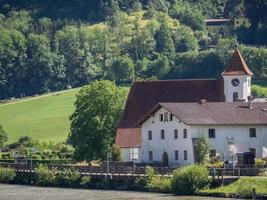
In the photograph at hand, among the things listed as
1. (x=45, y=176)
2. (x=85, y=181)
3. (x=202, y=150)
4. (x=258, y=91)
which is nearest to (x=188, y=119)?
(x=202, y=150)

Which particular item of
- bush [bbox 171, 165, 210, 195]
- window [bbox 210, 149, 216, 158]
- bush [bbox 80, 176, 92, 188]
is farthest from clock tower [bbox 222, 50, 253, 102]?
bush [bbox 171, 165, 210, 195]

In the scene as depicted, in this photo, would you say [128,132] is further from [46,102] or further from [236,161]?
[46,102]

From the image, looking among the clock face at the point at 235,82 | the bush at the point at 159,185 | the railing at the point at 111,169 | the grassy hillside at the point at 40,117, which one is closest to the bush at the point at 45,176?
the railing at the point at 111,169

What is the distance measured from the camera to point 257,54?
185 m

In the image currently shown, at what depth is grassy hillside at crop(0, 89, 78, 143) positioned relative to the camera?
535ft

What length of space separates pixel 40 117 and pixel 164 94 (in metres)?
62.5

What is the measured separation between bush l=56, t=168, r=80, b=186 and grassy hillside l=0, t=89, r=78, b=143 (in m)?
49.0

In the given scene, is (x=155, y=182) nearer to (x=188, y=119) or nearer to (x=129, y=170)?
(x=129, y=170)

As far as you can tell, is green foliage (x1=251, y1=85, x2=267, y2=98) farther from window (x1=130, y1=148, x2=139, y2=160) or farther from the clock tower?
window (x1=130, y1=148, x2=139, y2=160)

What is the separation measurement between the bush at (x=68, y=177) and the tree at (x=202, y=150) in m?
8.90

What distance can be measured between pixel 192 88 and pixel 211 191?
25067 mm

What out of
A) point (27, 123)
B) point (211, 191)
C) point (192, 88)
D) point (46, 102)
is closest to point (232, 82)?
point (192, 88)

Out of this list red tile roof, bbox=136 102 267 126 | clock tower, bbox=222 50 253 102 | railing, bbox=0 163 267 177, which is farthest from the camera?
clock tower, bbox=222 50 253 102

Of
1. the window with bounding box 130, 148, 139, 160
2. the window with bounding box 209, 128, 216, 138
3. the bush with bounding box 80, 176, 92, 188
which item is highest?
the window with bounding box 209, 128, 216, 138
